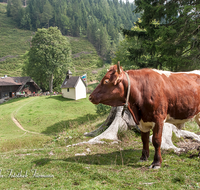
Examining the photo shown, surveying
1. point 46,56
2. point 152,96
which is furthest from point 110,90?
point 46,56

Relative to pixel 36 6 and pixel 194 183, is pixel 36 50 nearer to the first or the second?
pixel 194 183

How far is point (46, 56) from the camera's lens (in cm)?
4638

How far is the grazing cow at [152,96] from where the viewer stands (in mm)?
4238

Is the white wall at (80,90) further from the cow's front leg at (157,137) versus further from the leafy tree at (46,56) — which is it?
the cow's front leg at (157,137)

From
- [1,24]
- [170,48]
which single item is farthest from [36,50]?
[1,24]

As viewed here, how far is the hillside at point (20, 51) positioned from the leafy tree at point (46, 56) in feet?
104

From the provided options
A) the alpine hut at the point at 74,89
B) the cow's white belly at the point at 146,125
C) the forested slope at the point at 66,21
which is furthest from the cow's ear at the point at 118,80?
the forested slope at the point at 66,21

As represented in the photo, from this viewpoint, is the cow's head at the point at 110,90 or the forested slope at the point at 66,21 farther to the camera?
the forested slope at the point at 66,21

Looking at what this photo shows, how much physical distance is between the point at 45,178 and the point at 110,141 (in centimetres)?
342

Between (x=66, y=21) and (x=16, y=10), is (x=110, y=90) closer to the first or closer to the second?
(x=66, y=21)

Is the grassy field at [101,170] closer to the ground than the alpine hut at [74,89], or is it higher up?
higher up

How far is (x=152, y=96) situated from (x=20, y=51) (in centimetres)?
11624

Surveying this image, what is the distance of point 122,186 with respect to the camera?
11.3ft

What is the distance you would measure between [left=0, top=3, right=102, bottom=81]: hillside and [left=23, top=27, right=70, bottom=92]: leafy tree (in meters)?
31.7
